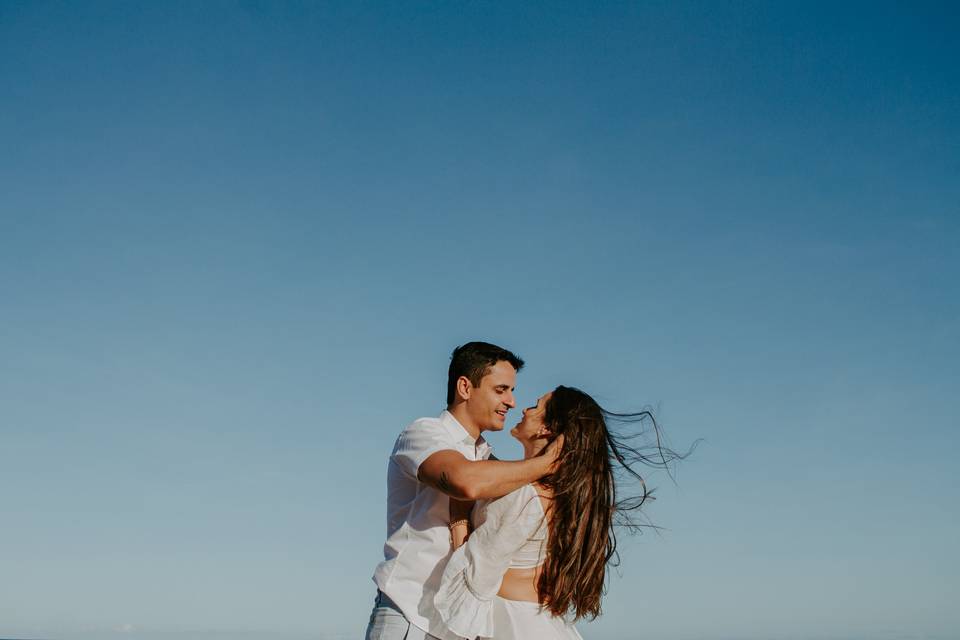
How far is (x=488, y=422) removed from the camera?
646 cm

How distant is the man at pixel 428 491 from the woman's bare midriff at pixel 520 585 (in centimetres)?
48

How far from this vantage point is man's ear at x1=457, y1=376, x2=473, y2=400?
21.3 feet

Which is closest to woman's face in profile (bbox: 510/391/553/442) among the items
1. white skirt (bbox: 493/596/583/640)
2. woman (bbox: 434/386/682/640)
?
woman (bbox: 434/386/682/640)

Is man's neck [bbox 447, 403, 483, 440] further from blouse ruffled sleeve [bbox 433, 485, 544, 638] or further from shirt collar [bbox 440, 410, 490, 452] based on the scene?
blouse ruffled sleeve [bbox 433, 485, 544, 638]

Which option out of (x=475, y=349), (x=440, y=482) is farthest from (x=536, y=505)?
(x=475, y=349)

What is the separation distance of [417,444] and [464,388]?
0.91m

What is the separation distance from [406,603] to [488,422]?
1461mm

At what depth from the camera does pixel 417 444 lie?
5.70 metres

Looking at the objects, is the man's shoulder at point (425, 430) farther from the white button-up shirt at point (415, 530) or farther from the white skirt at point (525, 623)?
the white skirt at point (525, 623)

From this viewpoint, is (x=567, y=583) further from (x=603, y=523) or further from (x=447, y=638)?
(x=447, y=638)

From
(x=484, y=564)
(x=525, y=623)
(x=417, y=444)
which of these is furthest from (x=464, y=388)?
(x=525, y=623)

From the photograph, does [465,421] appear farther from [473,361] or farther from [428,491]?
[428,491]

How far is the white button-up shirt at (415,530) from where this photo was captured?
555 cm

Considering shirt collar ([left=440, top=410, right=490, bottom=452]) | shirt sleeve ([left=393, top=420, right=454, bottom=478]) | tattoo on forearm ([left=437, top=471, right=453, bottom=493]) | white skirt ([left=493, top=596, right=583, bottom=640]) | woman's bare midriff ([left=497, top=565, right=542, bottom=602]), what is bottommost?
white skirt ([left=493, top=596, right=583, bottom=640])
